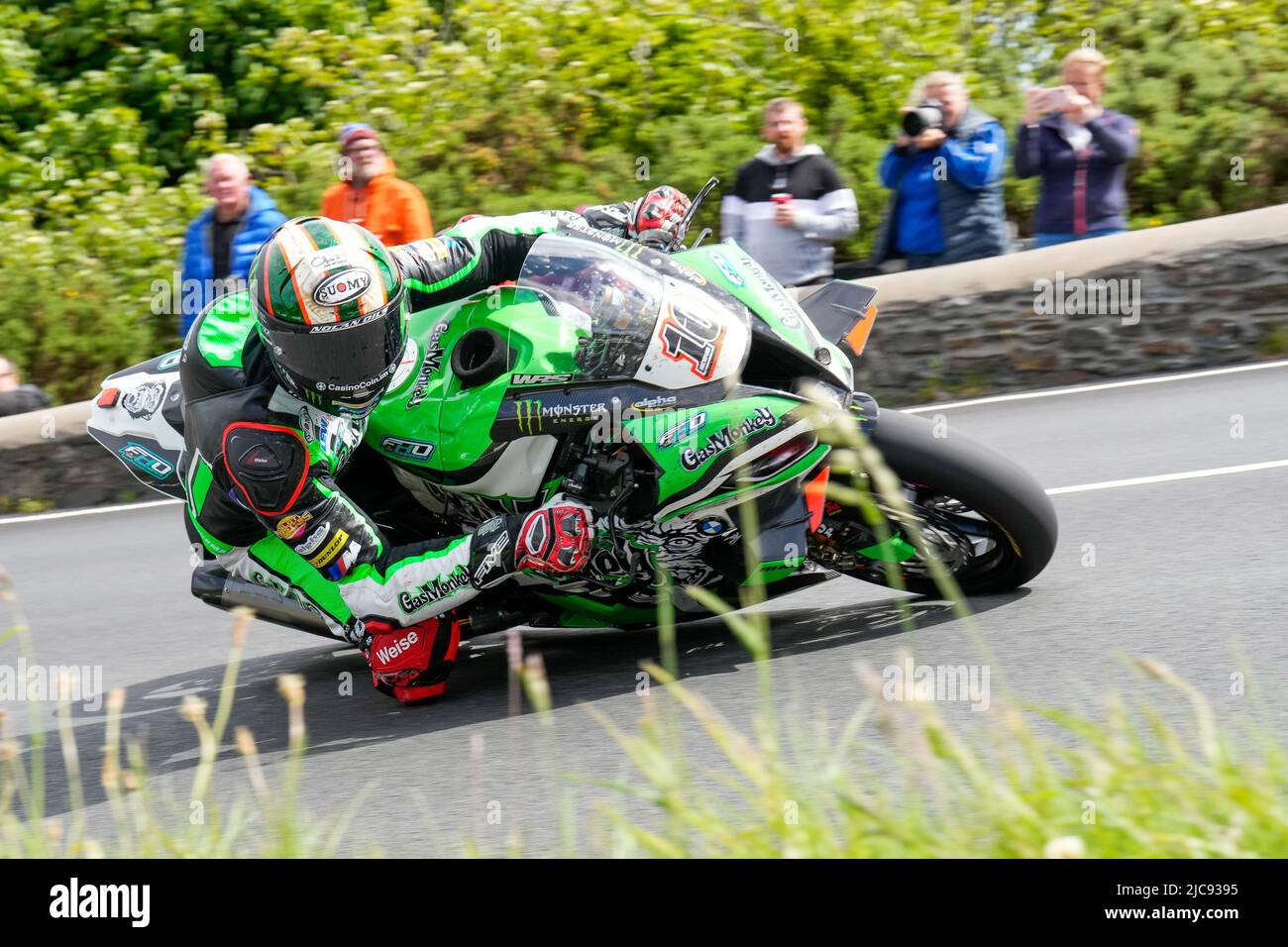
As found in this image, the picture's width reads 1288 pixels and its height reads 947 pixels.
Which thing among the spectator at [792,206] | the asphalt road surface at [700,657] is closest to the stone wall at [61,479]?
the asphalt road surface at [700,657]

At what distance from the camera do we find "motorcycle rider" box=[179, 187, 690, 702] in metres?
4.02

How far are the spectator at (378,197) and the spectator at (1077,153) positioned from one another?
3.23 meters

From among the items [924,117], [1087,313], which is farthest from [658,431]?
[1087,313]

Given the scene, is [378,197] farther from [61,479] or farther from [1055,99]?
[1055,99]

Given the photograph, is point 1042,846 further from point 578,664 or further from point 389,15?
point 389,15

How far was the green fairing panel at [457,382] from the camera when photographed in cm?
433

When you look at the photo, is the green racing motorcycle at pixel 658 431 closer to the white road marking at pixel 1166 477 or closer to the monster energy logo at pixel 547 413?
the monster energy logo at pixel 547 413

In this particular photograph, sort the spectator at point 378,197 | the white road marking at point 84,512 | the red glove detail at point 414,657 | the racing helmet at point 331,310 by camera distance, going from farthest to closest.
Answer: the white road marking at point 84,512 → the spectator at point 378,197 → the red glove detail at point 414,657 → the racing helmet at point 331,310

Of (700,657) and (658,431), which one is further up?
(658,431)

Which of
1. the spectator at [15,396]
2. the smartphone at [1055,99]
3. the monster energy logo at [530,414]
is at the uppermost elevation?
the monster energy logo at [530,414]

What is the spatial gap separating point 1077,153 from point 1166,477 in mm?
2485

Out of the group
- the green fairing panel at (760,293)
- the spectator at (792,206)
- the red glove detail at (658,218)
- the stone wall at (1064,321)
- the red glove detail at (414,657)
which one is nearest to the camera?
the green fairing panel at (760,293)

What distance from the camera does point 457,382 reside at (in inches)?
174

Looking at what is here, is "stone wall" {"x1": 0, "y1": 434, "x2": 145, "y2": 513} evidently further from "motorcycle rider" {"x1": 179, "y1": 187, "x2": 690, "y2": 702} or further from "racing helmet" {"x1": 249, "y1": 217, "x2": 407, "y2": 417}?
"racing helmet" {"x1": 249, "y1": 217, "x2": 407, "y2": 417}
